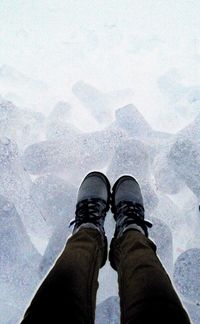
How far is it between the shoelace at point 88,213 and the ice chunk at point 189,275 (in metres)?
0.27

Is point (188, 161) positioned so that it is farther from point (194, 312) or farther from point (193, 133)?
point (194, 312)

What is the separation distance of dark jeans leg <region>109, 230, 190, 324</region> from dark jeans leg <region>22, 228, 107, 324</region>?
62 millimetres

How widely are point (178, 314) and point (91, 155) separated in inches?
33.4

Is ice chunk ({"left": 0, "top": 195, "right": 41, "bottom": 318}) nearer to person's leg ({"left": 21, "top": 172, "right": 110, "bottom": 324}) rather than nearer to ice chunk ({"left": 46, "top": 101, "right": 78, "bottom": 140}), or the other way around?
person's leg ({"left": 21, "top": 172, "right": 110, "bottom": 324})

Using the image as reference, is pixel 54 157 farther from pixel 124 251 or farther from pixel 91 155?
pixel 124 251

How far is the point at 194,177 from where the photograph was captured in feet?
4.03

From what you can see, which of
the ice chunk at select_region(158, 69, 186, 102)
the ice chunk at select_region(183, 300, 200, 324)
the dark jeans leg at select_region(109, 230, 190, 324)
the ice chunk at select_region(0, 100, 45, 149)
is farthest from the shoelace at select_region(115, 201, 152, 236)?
the ice chunk at select_region(158, 69, 186, 102)

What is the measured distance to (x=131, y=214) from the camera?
1002mm

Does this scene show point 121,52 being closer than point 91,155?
No

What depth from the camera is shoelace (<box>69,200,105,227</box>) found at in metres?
0.95

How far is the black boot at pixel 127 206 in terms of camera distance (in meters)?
0.94

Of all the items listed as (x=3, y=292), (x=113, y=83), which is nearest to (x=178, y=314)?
(x=3, y=292)

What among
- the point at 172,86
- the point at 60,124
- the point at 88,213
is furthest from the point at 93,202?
the point at 172,86

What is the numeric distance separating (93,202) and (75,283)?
48 cm
